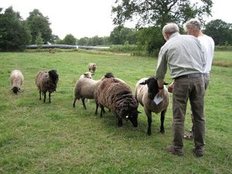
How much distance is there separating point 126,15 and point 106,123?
39184mm

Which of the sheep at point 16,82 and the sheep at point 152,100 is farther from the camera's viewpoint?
the sheep at point 16,82

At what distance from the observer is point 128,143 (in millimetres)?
8680

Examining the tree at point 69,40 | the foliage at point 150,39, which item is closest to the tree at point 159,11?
the foliage at point 150,39

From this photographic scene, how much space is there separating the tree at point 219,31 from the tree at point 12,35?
176ft

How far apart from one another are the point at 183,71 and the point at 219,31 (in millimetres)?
96893

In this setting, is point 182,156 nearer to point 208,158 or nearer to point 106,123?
point 208,158

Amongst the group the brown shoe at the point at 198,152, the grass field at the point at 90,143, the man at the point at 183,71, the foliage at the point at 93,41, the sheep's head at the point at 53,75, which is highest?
the man at the point at 183,71

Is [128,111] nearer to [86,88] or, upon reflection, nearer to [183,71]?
[183,71]

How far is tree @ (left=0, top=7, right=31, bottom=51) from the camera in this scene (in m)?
61.0

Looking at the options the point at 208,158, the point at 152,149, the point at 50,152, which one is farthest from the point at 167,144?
the point at 50,152

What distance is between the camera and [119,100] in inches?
384

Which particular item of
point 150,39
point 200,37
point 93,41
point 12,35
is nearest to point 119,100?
point 200,37

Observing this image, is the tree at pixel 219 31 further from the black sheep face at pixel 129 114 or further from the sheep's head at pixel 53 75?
the black sheep face at pixel 129 114

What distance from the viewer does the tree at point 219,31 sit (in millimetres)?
97312
